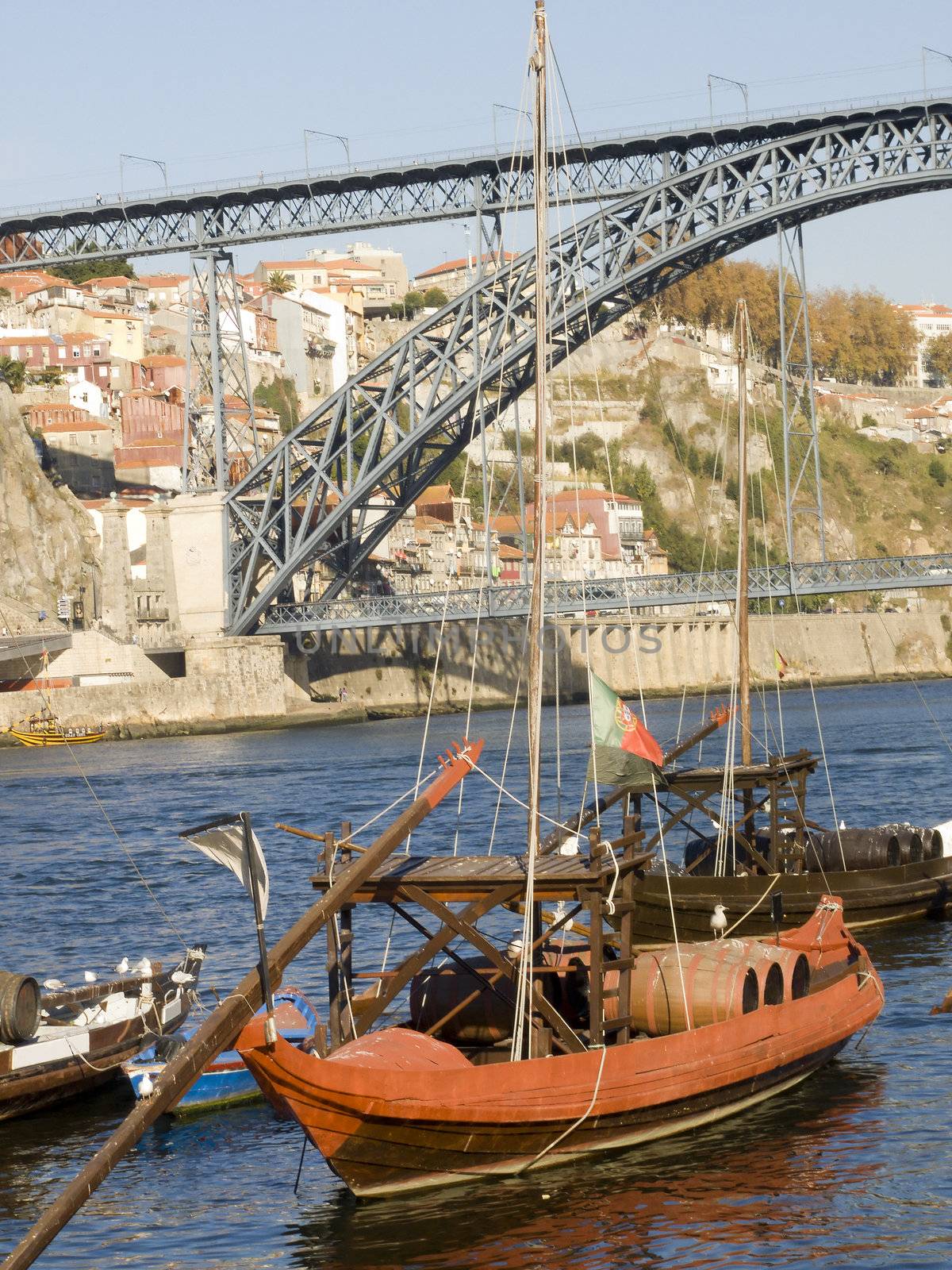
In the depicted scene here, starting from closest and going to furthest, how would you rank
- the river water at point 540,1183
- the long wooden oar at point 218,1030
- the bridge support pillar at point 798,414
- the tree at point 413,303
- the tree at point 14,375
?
the long wooden oar at point 218,1030, the river water at point 540,1183, the bridge support pillar at point 798,414, the tree at point 14,375, the tree at point 413,303

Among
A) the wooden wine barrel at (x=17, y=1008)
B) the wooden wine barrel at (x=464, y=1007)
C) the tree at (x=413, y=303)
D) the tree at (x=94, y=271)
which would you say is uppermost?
the tree at (x=94, y=271)

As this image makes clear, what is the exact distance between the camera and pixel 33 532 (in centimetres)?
6794

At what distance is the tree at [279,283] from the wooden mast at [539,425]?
103650 mm

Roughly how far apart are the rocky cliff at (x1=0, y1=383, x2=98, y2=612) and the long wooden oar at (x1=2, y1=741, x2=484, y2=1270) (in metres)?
55.5

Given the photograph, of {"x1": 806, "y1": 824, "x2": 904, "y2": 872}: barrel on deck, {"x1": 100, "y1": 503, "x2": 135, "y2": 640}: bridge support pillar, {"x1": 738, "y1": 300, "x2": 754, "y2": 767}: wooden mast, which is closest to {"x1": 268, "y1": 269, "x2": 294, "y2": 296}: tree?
{"x1": 100, "y1": 503, "x2": 135, "y2": 640}: bridge support pillar

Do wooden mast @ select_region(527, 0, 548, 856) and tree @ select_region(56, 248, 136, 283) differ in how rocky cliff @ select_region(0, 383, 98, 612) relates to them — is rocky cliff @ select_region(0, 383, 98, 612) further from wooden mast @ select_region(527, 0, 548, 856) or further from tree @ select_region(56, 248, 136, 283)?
wooden mast @ select_region(527, 0, 548, 856)

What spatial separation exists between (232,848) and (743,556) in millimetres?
13450

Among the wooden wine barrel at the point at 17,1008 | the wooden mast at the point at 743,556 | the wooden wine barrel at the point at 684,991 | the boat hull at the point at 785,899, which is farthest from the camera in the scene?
the wooden mast at the point at 743,556

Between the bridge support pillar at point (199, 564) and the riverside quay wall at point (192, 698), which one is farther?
the bridge support pillar at point (199, 564)

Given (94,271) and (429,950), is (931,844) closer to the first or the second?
(429,950)

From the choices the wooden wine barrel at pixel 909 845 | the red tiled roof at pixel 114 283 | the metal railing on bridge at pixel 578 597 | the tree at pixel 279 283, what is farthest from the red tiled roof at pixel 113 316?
the wooden wine barrel at pixel 909 845

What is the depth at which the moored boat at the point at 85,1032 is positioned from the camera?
553 inches

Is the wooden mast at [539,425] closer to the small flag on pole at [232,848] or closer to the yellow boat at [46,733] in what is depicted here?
the small flag on pole at [232,848]

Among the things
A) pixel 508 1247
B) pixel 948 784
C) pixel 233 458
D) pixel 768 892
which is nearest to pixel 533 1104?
pixel 508 1247
